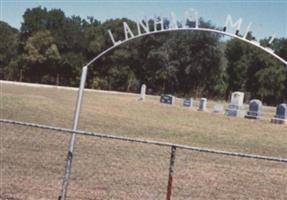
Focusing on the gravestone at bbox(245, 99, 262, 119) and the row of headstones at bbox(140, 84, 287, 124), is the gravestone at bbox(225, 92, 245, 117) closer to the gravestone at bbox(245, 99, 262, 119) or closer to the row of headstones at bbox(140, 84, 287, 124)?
the row of headstones at bbox(140, 84, 287, 124)

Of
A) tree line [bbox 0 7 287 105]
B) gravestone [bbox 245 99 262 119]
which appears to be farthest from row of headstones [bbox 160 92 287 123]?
tree line [bbox 0 7 287 105]

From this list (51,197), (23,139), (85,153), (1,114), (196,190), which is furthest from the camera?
(1,114)

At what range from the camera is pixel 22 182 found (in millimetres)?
10523

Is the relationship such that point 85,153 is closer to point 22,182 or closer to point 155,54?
point 22,182

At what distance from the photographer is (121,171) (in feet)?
42.5

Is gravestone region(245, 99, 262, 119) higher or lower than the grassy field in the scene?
higher

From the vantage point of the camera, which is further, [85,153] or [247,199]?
[85,153]

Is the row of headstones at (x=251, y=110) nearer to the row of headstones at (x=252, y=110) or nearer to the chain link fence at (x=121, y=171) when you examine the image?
the row of headstones at (x=252, y=110)

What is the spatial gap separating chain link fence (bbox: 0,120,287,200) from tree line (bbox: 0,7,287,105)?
7131 centimetres

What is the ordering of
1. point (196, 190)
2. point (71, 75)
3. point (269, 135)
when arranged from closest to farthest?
1. point (196, 190)
2. point (269, 135)
3. point (71, 75)

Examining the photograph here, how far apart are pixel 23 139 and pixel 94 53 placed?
87694 mm

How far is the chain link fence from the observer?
10.3m

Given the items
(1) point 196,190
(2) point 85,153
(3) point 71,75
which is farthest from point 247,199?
(3) point 71,75

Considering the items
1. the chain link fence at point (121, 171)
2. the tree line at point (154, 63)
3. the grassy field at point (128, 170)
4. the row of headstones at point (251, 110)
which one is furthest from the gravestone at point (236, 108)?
the tree line at point (154, 63)
